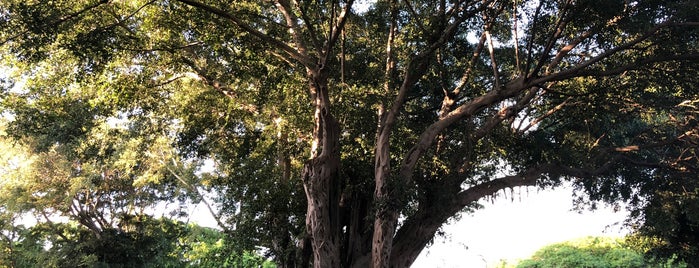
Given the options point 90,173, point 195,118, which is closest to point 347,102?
point 195,118

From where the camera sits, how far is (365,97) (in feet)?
26.7

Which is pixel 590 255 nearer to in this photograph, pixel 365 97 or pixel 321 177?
pixel 365 97

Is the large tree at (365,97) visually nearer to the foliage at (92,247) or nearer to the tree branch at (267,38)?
the tree branch at (267,38)

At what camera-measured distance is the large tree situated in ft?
24.2

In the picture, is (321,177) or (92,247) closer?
(321,177)

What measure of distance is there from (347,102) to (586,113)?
4.40 m

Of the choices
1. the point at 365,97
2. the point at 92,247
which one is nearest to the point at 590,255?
the point at 365,97

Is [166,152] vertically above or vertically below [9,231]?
above

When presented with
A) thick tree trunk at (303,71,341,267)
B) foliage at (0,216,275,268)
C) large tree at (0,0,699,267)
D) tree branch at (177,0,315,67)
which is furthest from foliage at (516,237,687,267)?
tree branch at (177,0,315,67)

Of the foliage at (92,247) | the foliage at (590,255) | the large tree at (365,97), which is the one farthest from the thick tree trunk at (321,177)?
the foliage at (590,255)

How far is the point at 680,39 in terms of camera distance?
7.41 metres

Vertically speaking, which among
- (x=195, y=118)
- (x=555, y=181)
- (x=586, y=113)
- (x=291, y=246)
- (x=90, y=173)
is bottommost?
(x=291, y=246)

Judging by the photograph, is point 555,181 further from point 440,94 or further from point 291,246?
point 291,246

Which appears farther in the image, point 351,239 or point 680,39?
point 351,239
